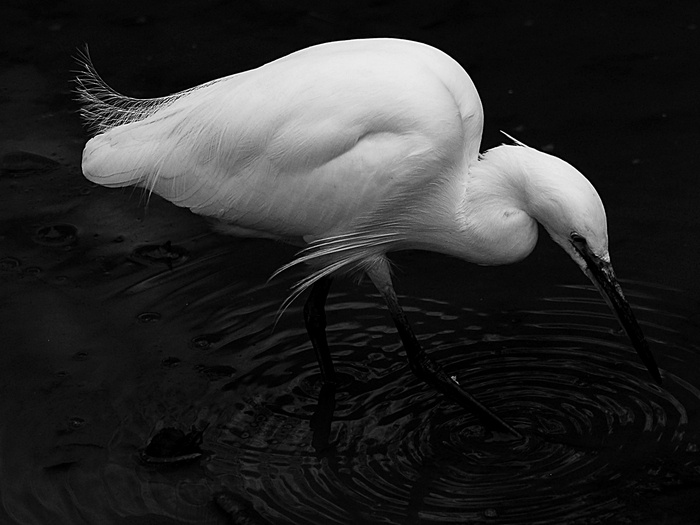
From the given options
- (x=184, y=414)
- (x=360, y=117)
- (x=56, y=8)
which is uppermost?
(x=360, y=117)

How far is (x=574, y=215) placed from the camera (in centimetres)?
404

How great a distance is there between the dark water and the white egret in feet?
1.04

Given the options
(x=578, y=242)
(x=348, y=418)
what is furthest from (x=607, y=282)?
(x=348, y=418)

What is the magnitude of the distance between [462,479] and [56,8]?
544 cm

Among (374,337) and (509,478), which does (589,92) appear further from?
(509,478)

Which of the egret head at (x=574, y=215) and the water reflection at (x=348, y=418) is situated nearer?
the egret head at (x=574, y=215)

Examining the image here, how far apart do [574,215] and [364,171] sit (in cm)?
88

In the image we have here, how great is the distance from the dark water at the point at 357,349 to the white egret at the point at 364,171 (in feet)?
1.04

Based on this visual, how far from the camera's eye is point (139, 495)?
14.1 ft

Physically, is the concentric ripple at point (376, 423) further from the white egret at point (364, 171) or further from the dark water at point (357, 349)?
the white egret at point (364, 171)

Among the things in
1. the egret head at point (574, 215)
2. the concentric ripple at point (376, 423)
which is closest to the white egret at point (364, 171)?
the egret head at point (574, 215)

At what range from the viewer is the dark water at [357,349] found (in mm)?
4285

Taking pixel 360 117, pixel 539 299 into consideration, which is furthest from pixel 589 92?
pixel 360 117

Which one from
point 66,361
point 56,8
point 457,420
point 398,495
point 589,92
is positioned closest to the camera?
point 398,495
